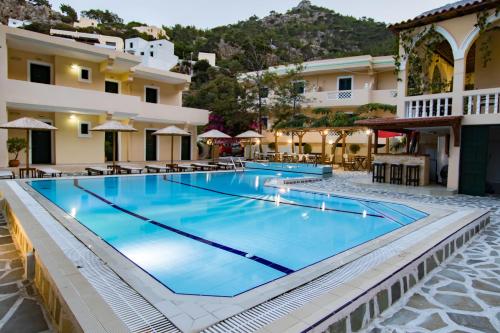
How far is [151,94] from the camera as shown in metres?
23.4

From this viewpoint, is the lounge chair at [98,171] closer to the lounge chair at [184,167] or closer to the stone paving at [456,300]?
the lounge chair at [184,167]

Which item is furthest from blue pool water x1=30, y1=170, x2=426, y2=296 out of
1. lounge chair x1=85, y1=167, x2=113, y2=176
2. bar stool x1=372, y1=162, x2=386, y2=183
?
bar stool x1=372, y1=162, x2=386, y2=183

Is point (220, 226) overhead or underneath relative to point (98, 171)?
underneath

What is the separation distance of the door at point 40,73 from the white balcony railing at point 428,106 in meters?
18.0

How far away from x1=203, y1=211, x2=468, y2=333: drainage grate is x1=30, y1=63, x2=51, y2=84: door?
762 inches

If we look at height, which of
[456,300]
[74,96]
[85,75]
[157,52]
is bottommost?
[456,300]

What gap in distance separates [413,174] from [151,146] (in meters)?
17.2

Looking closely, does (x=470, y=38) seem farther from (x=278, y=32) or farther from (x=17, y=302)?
(x=278, y=32)

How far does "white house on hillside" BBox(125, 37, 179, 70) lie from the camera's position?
49.4 m

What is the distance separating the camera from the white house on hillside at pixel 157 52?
4941 centimetres

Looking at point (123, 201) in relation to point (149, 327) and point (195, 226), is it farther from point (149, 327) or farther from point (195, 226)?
point (149, 327)

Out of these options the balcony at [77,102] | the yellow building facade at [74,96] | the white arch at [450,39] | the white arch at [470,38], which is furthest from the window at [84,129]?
the white arch at [470,38]

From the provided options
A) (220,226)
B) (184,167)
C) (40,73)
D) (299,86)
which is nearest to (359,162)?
(299,86)

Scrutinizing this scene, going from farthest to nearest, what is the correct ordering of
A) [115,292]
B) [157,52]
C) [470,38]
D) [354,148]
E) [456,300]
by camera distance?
[157,52] → [354,148] → [470,38] → [456,300] → [115,292]
